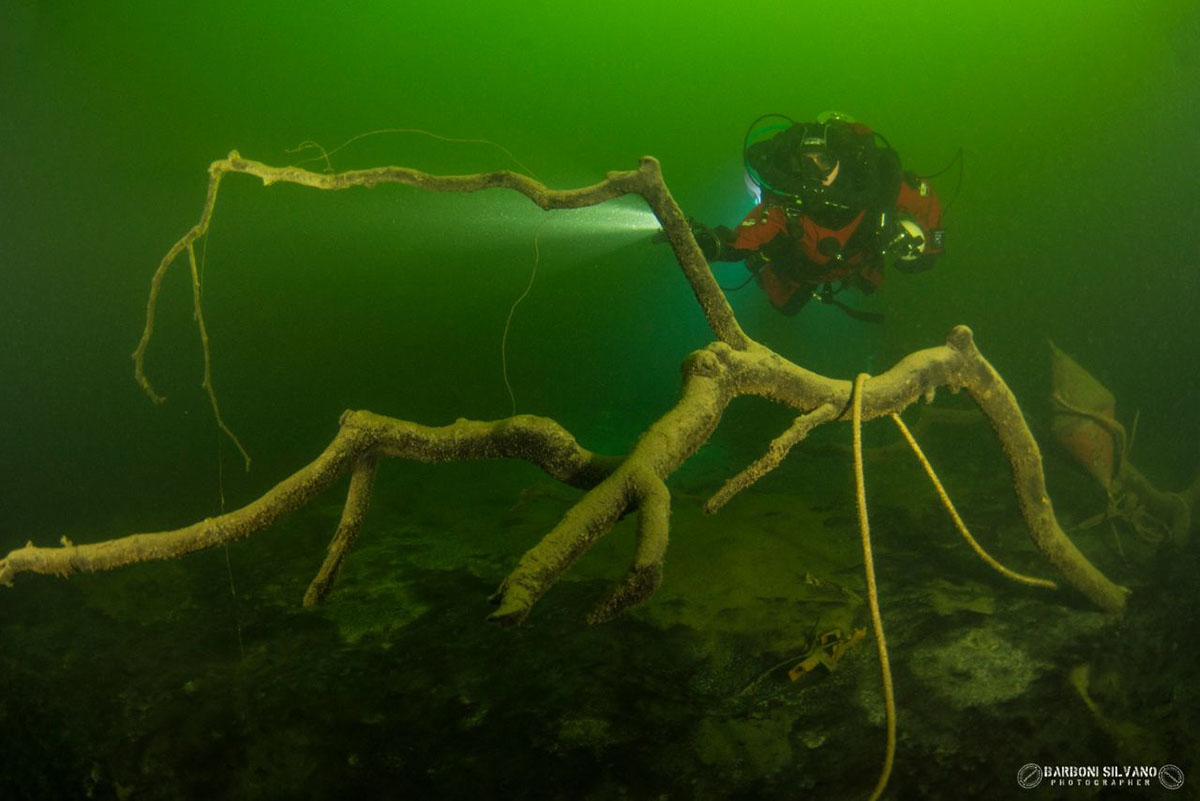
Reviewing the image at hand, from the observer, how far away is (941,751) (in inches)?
101

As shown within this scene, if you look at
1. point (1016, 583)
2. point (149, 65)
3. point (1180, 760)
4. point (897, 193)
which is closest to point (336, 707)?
point (1180, 760)

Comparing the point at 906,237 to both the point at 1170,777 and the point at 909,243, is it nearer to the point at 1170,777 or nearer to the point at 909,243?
the point at 909,243

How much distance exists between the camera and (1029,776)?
2502 mm

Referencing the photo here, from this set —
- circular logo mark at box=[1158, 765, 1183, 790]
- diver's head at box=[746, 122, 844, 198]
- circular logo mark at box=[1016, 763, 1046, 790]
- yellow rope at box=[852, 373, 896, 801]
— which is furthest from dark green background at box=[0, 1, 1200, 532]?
circular logo mark at box=[1016, 763, 1046, 790]

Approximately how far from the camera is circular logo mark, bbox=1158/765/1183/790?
8.45ft

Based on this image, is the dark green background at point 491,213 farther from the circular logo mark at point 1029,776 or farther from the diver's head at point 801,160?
the circular logo mark at point 1029,776

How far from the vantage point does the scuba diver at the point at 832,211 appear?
184 inches

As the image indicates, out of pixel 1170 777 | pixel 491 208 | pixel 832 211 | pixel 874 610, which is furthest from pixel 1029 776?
pixel 491 208

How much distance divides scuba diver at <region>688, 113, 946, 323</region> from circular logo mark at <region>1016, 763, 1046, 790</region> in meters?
3.36

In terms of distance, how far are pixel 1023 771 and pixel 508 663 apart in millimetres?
2497

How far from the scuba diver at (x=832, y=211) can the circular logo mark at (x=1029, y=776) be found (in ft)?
11.0

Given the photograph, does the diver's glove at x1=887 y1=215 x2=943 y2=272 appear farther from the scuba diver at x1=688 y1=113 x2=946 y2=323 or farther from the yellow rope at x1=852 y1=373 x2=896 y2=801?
the yellow rope at x1=852 y1=373 x2=896 y2=801

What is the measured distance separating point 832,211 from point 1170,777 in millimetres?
4049

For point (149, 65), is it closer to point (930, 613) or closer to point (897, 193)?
point (897, 193)
